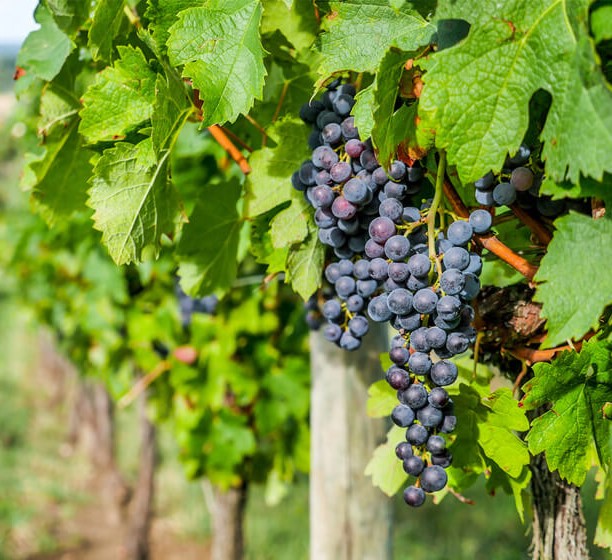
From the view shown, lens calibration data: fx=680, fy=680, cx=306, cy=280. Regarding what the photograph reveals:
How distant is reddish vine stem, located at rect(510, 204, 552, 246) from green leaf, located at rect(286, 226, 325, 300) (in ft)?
1.23

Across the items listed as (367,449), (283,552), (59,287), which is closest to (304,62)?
Answer: (367,449)

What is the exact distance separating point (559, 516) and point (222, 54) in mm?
1005

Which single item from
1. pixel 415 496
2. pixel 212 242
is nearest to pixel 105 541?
pixel 212 242

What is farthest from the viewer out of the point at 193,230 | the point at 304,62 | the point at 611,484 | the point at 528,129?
the point at 193,230

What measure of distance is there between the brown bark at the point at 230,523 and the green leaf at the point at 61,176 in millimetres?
2273

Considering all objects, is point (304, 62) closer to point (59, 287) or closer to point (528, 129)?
point (528, 129)

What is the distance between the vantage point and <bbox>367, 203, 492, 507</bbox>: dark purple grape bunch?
3.10ft

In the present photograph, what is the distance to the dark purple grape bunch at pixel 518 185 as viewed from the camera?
934 mm

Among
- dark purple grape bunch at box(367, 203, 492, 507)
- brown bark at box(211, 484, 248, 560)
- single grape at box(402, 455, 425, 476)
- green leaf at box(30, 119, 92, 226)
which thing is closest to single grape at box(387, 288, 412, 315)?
dark purple grape bunch at box(367, 203, 492, 507)

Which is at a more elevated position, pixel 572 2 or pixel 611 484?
pixel 572 2

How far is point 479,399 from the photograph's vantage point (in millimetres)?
1089

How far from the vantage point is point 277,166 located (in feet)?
4.20

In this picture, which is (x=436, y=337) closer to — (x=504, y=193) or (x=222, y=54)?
(x=504, y=193)

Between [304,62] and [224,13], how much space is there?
0.91 ft
